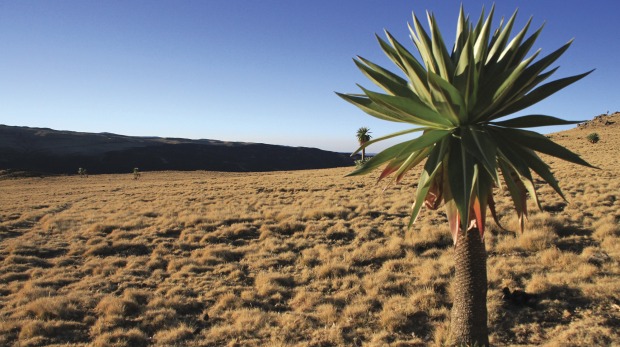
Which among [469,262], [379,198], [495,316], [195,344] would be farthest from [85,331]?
[379,198]

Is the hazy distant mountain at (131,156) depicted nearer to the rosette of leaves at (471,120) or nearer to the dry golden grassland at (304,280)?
the dry golden grassland at (304,280)

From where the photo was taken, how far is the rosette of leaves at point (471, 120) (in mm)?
4242

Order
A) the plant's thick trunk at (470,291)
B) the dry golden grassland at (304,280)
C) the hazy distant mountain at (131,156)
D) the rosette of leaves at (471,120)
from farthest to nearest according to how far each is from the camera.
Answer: the hazy distant mountain at (131,156)
the dry golden grassland at (304,280)
the plant's thick trunk at (470,291)
the rosette of leaves at (471,120)

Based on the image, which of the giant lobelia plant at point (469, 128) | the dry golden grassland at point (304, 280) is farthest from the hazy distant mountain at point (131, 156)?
the giant lobelia plant at point (469, 128)

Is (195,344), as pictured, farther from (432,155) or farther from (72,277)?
(72,277)

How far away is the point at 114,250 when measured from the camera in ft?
47.6

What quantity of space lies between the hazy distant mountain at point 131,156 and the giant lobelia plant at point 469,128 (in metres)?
122

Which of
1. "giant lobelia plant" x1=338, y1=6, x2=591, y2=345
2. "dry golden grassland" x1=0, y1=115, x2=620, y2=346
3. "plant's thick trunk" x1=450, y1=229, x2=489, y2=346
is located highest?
"giant lobelia plant" x1=338, y1=6, x2=591, y2=345

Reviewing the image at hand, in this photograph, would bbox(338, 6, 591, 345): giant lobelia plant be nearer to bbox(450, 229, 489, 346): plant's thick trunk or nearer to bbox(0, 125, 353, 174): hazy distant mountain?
bbox(450, 229, 489, 346): plant's thick trunk

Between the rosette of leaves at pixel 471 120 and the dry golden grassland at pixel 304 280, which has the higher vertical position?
the rosette of leaves at pixel 471 120

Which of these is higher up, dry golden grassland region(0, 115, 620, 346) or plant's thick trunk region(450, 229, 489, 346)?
plant's thick trunk region(450, 229, 489, 346)

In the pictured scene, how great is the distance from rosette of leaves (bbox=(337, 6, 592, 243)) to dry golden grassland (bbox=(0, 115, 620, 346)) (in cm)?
114

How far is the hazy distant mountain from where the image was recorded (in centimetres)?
11419

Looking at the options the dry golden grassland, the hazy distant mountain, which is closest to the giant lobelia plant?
the dry golden grassland
